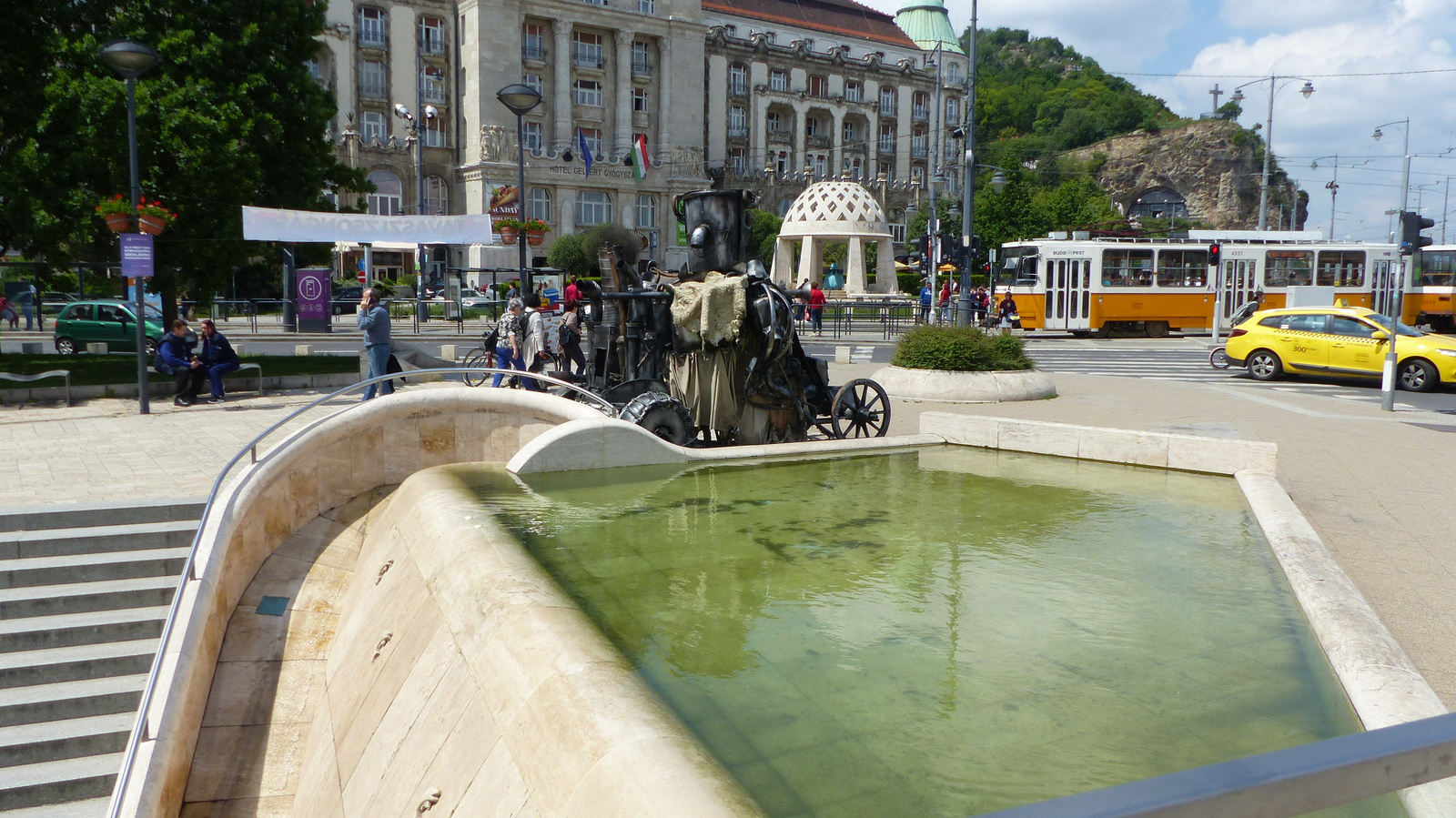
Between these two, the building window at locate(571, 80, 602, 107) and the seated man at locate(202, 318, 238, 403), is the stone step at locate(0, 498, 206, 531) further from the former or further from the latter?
the building window at locate(571, 80, 602, 107)

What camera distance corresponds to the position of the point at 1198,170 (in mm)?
114312

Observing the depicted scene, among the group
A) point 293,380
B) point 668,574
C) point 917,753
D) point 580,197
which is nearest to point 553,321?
point 293,380

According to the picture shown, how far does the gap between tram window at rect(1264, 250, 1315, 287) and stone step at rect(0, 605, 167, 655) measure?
121 ft

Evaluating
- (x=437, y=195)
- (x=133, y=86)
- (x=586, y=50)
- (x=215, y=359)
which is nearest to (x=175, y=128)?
(x=133, y=86)

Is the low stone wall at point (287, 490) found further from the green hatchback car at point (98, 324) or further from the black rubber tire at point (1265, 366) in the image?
the green hatchback car at point (98, 324)

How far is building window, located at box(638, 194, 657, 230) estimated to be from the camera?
69.8 m

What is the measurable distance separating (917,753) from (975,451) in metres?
6.80

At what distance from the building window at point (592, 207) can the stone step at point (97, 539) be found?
59.9 meters

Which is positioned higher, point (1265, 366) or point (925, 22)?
point (925, 22)

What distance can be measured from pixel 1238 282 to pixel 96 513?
119 ft

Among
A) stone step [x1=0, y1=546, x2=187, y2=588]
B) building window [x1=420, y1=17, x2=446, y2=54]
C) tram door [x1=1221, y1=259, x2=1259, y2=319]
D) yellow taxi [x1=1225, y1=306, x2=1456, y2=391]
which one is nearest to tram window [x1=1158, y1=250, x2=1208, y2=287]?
tram door [x1=1221, y1=259, x2=1259, y2=319]

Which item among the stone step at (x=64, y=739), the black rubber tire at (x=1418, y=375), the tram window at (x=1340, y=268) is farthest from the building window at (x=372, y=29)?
the stone step at (x=64, y=739)

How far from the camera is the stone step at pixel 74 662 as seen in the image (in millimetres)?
6762

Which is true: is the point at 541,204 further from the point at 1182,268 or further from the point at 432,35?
the point at 1182,268
